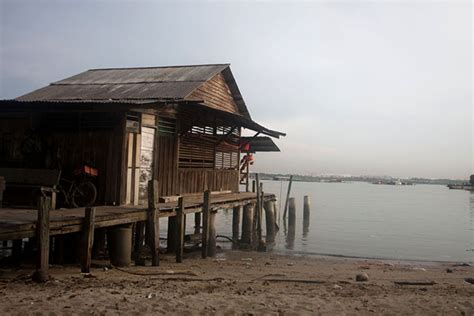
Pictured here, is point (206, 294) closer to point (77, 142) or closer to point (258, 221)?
point (77, 142)

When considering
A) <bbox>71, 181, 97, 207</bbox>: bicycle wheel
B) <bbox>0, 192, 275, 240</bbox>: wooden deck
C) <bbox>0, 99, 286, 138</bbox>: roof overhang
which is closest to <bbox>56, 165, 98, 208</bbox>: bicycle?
<bbox>71, 181, 97, 207</bbox>: bicycle wheel

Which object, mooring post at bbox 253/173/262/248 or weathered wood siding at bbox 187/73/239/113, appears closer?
weathered wood siding at bbox 187/73/239/113

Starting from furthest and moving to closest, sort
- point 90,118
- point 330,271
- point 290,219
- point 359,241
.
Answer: point 290,219 → point 359,241 → point 330,271 → point 90,118

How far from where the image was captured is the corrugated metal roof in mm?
14742

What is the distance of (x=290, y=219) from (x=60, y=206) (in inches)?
676

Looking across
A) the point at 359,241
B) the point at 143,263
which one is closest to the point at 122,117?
the point at 143,263

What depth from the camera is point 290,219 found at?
2673 centimetres

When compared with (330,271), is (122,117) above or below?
above

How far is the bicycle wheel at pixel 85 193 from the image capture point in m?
11.5

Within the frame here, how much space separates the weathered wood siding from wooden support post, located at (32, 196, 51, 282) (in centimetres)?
836

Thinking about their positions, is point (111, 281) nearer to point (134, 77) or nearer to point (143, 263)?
point (143, 263)

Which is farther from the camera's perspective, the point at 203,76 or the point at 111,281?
the point at 203,76

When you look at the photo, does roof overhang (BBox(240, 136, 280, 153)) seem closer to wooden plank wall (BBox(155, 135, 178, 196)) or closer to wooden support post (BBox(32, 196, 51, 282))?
wooden plank wall (BBox(155, 135, 178, 196))

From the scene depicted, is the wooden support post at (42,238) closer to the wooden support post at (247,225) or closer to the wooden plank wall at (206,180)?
the wooden plank wall at (206,180)
